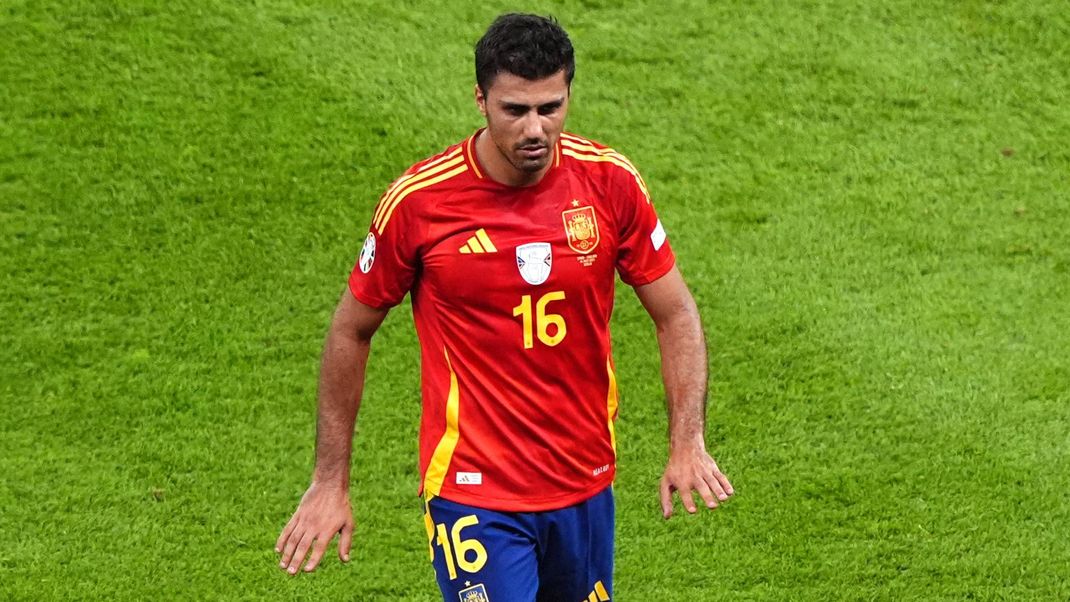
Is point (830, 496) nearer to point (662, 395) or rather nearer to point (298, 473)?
point (662, 395)

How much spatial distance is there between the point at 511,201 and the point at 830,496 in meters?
2.73

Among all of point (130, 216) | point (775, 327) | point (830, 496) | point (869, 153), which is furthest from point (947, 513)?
point (130, 216)

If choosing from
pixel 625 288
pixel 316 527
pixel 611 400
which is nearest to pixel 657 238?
pixel 611 400

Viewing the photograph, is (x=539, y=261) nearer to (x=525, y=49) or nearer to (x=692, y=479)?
(x=525, y=49)

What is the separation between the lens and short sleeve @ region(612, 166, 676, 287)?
5.22 meters

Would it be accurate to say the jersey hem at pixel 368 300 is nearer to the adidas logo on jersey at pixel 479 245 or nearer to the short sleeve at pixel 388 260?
the short sleeve at pixel 388 260

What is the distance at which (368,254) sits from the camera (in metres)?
5.17

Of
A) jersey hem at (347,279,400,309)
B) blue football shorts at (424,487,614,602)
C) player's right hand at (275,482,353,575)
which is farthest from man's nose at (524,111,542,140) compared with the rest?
player's right hand at (275,482,353,575)

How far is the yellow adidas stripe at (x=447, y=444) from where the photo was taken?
5238mm

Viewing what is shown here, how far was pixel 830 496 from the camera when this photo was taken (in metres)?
7.25

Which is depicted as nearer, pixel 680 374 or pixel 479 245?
pixel 479 245

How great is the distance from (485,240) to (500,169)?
217 mm

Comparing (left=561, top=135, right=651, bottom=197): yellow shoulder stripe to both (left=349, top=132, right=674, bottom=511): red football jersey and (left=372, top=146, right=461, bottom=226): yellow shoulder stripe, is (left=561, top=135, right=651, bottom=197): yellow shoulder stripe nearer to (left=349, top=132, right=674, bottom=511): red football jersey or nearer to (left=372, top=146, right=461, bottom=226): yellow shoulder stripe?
(left=349, top=132, right=674, bottom=511): red football jersey

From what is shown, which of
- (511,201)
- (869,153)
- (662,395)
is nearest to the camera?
(511,201)
